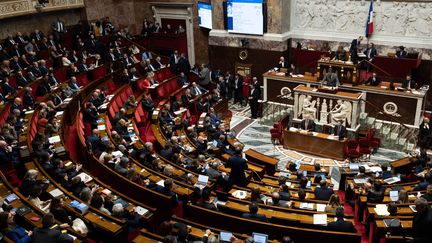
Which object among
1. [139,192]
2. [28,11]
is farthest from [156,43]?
[139,192]

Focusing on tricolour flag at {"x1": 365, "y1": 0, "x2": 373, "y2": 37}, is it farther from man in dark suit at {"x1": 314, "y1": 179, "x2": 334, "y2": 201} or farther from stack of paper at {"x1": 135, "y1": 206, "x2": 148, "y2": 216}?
stack of paper at {"x1": 135, "y1": 206, "x2": 148, "y2": 216}

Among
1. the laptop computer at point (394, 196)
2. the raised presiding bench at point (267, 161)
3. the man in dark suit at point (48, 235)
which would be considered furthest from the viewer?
the raised presiding bench at point (267, 161)

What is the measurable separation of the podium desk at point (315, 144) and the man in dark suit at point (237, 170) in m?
4.62

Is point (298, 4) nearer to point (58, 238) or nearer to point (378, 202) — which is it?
point (378, 202)

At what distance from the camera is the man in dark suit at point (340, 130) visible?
12711 mm

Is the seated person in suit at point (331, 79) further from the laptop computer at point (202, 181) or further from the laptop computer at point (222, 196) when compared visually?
the laptop computer at point (222, 196)

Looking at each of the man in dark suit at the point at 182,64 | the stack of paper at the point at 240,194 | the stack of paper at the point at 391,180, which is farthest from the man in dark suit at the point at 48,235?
the man in dark suit at the point at 182,64

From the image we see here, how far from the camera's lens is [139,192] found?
824cm

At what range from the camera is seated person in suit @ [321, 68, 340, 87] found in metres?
14.1

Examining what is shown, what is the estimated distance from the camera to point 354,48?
51.9 ft

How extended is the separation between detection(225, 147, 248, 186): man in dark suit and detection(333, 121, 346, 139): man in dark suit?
4811 mm

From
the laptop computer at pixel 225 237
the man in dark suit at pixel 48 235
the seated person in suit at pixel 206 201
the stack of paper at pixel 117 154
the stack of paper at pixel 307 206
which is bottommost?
the stack of paper at pixel 307 206

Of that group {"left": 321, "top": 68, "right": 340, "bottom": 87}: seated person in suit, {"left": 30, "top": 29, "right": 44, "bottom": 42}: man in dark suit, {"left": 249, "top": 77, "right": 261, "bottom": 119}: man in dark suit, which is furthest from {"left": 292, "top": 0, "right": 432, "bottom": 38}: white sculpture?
{"left": 30, "top": 29, "right": 44, "bottom": 42}: man in dark suit

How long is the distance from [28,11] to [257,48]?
9268mm
